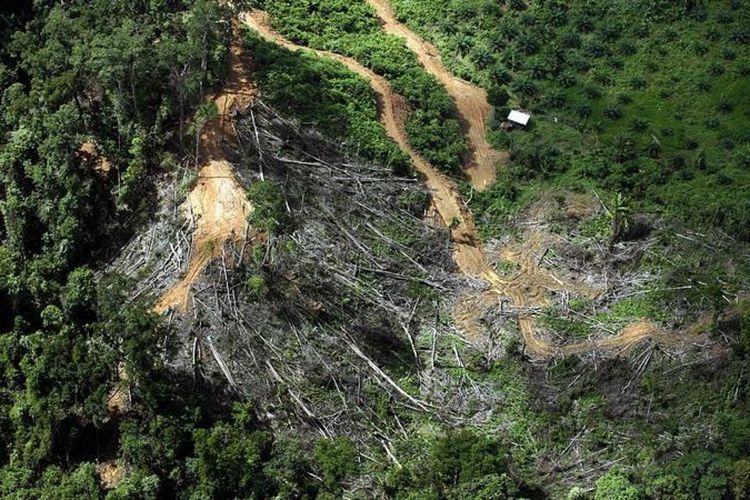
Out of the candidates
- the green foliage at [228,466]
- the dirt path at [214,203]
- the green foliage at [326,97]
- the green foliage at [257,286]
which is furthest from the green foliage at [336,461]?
the green foliage at [326,97]

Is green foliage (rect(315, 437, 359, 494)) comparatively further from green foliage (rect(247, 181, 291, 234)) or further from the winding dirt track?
green foliage (rect(247, 181, 291, 234))

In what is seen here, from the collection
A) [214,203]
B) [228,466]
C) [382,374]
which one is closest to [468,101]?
[214,203]

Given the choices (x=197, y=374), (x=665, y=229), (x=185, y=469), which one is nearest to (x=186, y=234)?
(x=197, y=374)

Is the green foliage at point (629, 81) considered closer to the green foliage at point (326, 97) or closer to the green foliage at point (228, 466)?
the green foliage at point (326, 97)

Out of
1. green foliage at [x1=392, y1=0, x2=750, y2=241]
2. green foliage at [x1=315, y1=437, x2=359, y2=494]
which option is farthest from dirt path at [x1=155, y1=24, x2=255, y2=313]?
green foliage at [x1=392, y1=0, x2=750, y2=241]

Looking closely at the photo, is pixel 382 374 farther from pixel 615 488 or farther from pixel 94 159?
pixel 94 159

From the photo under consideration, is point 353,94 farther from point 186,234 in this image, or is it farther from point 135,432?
point 135,432
